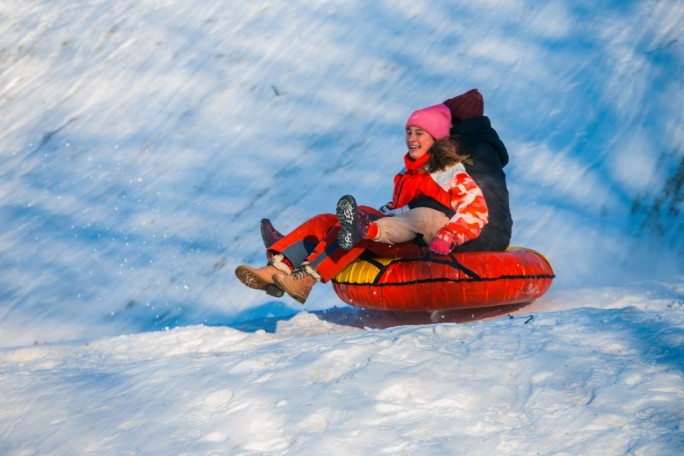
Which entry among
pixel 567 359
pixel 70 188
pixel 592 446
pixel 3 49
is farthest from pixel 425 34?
pixel 592 446

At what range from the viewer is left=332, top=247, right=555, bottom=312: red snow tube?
3922 mm

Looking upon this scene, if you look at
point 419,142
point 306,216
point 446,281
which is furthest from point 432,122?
point 306,216

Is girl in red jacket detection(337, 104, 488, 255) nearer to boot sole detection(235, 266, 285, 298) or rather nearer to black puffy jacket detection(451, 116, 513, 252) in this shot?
black puffy jacket detection(451, 116, 513, 252)

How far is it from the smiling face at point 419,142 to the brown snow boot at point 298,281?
29.3 inches

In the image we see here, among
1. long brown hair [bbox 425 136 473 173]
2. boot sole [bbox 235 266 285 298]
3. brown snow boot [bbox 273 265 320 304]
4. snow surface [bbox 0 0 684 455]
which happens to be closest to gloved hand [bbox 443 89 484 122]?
long brown hair [bbox 425 136 473 173]

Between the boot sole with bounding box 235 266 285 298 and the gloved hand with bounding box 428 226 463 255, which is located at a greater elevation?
the gloved hand with bounding box 428 226 463 255

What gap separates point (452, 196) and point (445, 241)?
24 centimetres

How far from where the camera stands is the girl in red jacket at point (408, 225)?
389cm

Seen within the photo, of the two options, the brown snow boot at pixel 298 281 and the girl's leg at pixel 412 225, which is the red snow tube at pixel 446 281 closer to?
the girl's leg at pixel 412 225

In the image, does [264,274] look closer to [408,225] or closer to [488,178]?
[408,225]

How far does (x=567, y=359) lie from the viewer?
2.83m

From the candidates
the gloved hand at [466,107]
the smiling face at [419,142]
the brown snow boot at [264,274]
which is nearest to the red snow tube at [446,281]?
the brown snow boot at [264,274]

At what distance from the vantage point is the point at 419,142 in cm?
418

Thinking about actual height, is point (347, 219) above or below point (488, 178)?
below
